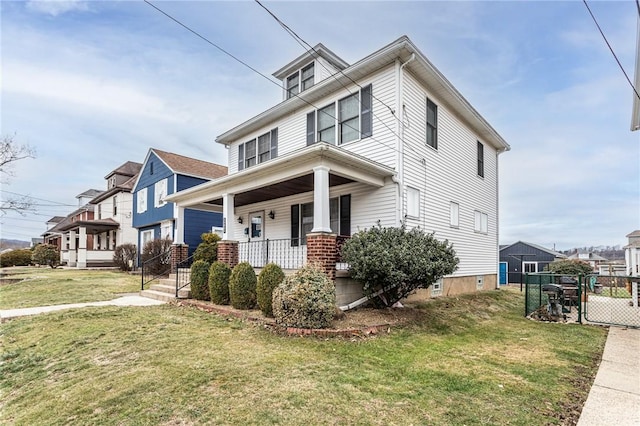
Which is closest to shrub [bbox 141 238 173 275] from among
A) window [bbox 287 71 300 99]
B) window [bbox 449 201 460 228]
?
window [bbox 287 71 300 99]

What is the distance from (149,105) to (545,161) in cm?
2139

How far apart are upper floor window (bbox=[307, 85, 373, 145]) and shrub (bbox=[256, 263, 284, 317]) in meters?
5.07

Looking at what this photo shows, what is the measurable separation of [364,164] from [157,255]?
1338 centimetres

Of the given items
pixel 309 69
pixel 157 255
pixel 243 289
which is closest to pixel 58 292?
pixel 157 255

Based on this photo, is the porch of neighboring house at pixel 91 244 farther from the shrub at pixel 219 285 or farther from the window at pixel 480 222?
the window at pixel 480 222

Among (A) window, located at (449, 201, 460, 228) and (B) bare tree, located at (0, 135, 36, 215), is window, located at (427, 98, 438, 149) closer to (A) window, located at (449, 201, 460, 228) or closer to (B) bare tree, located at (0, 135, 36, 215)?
(A) window, located at (449, 201, 460, 228)

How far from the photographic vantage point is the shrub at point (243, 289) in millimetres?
8180

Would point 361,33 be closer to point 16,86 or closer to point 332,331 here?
point 332,331

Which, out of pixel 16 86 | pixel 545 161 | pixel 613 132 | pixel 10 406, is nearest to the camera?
pixel 10 406

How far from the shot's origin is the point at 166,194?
2067 centimetres

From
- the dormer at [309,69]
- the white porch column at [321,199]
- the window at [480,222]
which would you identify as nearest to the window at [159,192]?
the dormer at [309,69]

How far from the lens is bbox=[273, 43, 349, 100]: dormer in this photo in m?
12.9

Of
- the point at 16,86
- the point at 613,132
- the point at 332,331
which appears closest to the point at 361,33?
the point at 332,331

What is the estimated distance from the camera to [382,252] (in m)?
7.17
